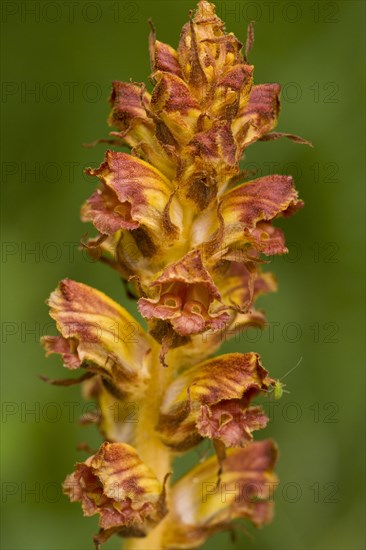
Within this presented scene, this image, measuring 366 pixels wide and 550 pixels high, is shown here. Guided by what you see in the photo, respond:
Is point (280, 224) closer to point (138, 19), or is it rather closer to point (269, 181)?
point (138, 19)

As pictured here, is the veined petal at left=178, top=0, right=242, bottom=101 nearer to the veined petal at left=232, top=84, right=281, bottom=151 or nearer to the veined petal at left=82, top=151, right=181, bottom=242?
the veined petal at left=232, top=84, right=281, bottom=151

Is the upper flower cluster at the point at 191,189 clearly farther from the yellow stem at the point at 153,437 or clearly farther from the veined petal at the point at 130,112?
the yellow stem at the point at 153,437

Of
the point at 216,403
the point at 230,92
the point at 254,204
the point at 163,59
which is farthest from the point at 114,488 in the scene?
the point at 163,59

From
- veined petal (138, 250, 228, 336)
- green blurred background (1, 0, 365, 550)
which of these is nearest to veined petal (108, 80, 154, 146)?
veined petal (138, 250, 228, 336)

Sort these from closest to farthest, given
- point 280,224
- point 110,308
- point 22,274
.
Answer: point 110,308, point 22,274, point 280,224

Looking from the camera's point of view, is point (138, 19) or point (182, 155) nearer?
point (182, 155)

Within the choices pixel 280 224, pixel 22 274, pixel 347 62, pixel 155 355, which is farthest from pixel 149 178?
pixel 347 62
